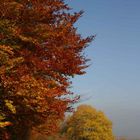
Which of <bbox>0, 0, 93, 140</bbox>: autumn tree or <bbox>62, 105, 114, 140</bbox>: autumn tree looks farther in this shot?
<bbox>62, 105, 114, 140</bbox>: autumn tree

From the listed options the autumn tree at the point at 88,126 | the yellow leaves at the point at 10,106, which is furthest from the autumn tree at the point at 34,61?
the autumn tree at the point at 88,126

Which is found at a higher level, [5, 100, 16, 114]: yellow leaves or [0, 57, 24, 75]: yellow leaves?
[0, 57, 24, 75]: yellow leaves

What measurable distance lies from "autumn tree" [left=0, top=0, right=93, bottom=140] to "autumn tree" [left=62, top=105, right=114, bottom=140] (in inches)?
2664

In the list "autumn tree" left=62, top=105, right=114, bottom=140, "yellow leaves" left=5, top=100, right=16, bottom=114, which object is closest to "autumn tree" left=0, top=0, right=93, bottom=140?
"yellow leaves" left=5, top=100, right=16, bottom=114

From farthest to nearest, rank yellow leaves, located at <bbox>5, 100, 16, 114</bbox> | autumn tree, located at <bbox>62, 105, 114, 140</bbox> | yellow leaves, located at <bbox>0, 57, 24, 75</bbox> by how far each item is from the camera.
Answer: autumn tree, located at <bbox>62, 105, 114, 140</bbox> → yellow leaves, located at <bbox>5, 100, 16, 114</bbox> → yellow leaves, located at <bbox>0, 57, 24, 75</bbox>

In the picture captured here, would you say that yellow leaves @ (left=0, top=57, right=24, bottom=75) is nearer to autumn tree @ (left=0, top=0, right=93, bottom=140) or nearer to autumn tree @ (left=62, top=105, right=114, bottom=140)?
autumn tree @ (left=0, top=0, right=93, bottom=140)

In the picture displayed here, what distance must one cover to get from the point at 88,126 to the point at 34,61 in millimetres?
73273

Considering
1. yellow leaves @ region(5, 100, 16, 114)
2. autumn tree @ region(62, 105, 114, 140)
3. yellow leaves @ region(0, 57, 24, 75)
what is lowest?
yellow leaves @ region(5, 100, 16, 114)

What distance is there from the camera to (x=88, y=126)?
321 ft

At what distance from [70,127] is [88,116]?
5040 millimetres

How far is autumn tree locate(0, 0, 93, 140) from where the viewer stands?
24.0 meters

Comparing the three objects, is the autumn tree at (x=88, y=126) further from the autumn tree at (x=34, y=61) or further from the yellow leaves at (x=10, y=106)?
the yellow leaves at (x=10, y=106)

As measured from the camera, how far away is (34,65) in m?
26.3

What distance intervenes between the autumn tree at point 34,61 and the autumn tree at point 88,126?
6767cm
